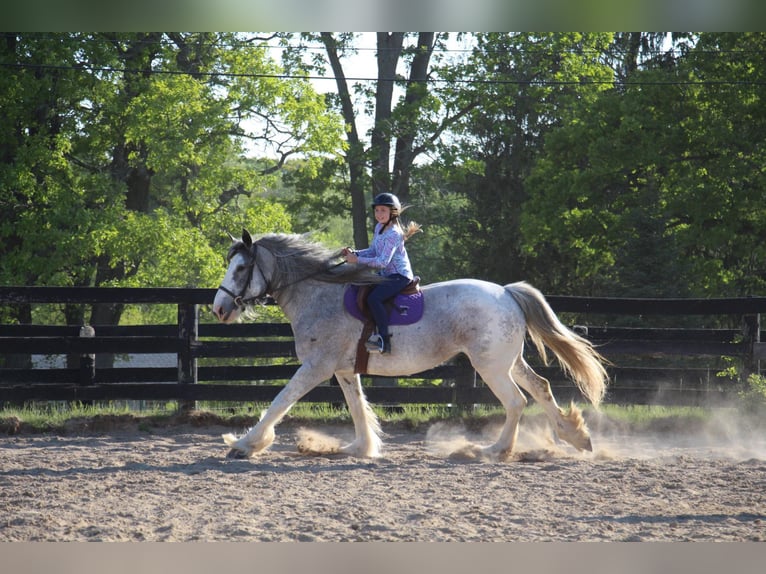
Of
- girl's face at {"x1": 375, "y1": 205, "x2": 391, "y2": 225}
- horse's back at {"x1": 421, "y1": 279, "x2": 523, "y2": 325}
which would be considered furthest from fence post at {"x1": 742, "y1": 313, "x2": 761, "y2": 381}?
girl's face at {"x1": 375, "y1": 205, "x2": 391, "y2": 225}

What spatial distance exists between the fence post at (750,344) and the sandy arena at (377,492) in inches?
58.3

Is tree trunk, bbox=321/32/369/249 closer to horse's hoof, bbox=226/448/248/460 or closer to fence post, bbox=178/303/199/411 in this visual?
fence post, bbox=178/303/199/411

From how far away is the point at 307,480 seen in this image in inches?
234

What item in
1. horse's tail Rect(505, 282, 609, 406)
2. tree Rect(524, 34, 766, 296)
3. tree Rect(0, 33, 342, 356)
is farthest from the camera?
tree Rect(524, 34, 766, 296)

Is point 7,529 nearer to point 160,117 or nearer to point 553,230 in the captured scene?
point 160,117

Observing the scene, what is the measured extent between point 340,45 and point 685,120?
970 centimetres

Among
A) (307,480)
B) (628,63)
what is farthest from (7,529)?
(628,63)

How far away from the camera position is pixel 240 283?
23.3ft

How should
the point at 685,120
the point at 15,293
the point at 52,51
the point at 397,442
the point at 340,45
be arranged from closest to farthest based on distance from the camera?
the point at 397,442, the point at 15,293, the point at 52,51, the point at 685,120, the point at 340,45

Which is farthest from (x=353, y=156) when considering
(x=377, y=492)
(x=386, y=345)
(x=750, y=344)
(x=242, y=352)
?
(x=377, y=492)

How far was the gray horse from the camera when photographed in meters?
7.03

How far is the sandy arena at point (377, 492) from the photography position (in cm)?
436

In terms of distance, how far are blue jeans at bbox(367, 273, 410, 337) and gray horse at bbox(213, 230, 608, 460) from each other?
0.13 metres

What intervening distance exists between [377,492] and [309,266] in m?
2.45
